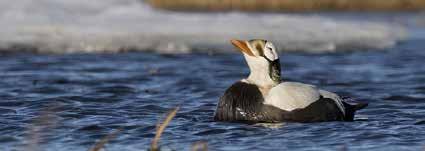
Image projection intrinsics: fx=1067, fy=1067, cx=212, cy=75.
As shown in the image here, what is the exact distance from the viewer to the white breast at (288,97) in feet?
25.9

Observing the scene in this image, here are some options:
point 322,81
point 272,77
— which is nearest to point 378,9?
point 322,81

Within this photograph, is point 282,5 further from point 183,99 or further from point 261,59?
point 261,59

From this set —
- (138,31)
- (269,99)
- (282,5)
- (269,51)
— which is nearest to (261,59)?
(269,51)

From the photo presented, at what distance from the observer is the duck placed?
7.90m

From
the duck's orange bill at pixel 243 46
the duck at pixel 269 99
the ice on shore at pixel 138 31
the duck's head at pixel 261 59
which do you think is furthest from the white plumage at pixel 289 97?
the ice on shore at pixel 138 31

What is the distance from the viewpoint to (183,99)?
10.4 metres

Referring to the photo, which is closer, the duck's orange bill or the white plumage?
the white plumage

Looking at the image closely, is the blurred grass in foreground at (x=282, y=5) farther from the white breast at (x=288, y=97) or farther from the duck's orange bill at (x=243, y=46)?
the white breast at (x=288, y=97)

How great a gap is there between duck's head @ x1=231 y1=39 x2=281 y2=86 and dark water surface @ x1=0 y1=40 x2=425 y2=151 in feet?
1.27

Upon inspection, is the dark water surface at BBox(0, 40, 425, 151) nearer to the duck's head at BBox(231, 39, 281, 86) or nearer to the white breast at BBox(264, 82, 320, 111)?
the white breast at BBox(264, 82, 320, 111)

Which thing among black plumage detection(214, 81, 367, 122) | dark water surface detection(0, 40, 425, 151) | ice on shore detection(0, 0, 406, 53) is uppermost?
ice on shore detection(0, 0, 406, 53)

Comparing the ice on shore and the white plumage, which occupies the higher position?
the ice on shore

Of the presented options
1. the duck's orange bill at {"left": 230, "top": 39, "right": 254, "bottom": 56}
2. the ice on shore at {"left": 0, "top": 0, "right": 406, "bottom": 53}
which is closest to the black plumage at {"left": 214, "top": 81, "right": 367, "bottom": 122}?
the duck's orange bill at {"left": 230, "top": 39, "right": 254, "bottom": 56}

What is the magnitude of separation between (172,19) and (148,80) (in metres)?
3.82
